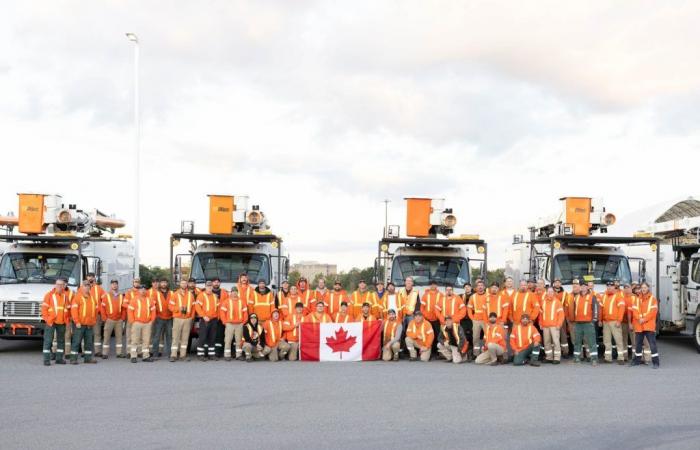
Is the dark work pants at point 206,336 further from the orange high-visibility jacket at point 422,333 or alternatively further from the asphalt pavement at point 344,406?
the orange high-visibility jacket at point 422,333

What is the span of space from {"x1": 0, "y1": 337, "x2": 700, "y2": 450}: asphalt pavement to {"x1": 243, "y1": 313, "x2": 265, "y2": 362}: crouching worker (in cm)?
52

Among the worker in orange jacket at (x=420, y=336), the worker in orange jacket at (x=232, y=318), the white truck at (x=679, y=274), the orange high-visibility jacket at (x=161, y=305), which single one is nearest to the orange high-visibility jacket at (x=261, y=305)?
the worker in orange jacket at (x=232, y=318)

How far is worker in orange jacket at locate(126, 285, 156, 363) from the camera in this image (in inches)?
631

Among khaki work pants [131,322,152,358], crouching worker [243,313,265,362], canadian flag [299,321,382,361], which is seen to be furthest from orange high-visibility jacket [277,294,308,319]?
khaki work pants [131,322,152,358]

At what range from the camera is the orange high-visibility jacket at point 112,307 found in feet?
54.9

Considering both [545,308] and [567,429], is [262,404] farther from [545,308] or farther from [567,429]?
[545,308]

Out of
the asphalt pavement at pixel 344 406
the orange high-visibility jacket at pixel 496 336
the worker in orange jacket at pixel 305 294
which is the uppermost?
the worker in orange jacket at pixel 305 294

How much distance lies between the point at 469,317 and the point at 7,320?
9.99 m

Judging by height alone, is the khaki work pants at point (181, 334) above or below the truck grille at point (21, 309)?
below

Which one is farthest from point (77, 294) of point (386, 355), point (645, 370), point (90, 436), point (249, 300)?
point (645, 370)

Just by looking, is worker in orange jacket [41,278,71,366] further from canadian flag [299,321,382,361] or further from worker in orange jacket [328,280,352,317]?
worker in orange jacket [328,280,352,317]

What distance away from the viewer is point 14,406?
10484 mm

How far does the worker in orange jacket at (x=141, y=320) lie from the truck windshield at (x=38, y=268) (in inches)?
97.2

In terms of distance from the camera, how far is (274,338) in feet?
53.0
